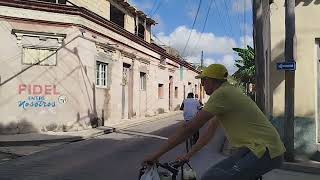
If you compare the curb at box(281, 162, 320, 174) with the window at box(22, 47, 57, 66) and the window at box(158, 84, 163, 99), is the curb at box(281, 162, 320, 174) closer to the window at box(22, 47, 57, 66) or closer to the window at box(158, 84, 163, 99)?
the window at box(22, 47, 57, 66)

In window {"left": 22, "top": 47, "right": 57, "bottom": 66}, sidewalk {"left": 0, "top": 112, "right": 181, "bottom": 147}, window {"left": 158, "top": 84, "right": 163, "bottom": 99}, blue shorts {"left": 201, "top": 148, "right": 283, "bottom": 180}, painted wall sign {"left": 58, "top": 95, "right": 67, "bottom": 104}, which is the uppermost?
window {"left": 22, "top": 47, "right": 57, "bottom": 66}

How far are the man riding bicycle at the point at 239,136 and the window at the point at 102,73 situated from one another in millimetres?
Answer: 22966

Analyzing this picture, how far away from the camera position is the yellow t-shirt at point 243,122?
165 inches

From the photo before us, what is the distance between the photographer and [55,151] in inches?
640

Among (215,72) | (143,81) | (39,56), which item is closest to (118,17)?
(143,81)

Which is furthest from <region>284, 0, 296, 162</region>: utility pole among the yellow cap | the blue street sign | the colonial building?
the colonial building

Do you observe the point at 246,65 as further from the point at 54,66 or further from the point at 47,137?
the point at 47,137

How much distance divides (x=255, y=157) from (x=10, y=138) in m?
16.9

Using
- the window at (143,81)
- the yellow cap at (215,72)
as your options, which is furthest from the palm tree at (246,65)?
the yellow cap at (215,72)

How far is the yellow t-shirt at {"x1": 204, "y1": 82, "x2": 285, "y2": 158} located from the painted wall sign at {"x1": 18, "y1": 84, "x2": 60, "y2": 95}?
62.6 ft

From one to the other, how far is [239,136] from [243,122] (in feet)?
0.36

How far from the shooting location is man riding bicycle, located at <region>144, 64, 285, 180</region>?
4.14m

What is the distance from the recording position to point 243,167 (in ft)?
13.5

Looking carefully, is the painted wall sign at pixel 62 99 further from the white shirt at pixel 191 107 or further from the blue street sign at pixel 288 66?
the blue street sign at pixel 288 66
